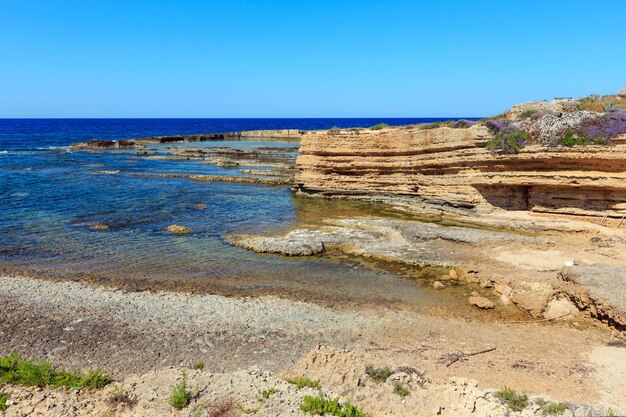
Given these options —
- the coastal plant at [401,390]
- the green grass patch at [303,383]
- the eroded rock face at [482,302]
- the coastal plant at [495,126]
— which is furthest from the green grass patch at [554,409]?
the coastal plant at [495,126]

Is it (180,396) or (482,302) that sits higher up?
(180,396)

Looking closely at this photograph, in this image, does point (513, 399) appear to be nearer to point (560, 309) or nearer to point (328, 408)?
point (328, 408)

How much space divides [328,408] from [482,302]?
768 cm

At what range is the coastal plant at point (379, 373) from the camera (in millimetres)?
9000

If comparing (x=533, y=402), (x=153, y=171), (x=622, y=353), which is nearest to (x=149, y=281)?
(x=533, y=402)

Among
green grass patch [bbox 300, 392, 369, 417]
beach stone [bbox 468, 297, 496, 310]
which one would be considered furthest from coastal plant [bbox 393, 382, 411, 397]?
beach stone [bbox 468, 297, 496, 310]

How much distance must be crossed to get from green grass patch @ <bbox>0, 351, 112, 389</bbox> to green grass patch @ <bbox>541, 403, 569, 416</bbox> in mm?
8219

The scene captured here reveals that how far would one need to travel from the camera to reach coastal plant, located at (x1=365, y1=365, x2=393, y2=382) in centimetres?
900

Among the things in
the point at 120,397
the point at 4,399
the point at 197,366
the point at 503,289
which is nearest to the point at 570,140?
the point at 503,289

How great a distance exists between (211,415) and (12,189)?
31.9 m

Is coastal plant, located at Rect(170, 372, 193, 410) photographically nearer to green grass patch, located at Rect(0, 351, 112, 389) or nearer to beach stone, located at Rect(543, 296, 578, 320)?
green grass patch, located at Rect(0, 351, 112, 389)

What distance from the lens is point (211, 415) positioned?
25.8 ft

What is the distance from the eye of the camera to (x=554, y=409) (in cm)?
772

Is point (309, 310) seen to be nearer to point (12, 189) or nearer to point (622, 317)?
point (622, 317)
